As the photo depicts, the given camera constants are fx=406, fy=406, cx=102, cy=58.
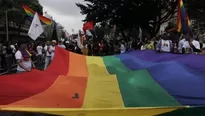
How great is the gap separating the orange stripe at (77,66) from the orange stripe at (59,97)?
4.93 feet

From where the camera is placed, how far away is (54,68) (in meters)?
10.4

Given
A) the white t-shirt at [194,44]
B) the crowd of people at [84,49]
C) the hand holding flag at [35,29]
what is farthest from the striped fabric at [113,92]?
the hand holding flag at [35,29]

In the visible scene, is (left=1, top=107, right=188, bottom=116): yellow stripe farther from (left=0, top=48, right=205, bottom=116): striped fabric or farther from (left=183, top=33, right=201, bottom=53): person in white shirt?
(left=183, top=33, right=201, bottom=53): person in white shirt

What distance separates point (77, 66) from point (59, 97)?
469 centimetres

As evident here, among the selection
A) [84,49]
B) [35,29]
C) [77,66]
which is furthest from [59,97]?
[84,49]

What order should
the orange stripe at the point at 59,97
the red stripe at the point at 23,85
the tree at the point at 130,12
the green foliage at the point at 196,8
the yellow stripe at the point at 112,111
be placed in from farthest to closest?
1. the green foliage at the point at 196,8
2. the tree at the point at 130,12
3. the red stripe at the point at 23,85
4. the orange stripe at the point at 59,97
5. the yellow stripe at the point at 112,111

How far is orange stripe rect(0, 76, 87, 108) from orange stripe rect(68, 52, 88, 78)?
150cm

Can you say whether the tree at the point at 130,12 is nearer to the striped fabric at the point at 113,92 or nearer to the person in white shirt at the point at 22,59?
the person in white shirt at the point at 22,59

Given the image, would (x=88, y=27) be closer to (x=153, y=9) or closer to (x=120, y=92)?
(x=153, y=9)

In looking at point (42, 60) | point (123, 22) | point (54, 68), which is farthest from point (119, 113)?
point (123, 22)

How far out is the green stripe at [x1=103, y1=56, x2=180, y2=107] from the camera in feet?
20.3

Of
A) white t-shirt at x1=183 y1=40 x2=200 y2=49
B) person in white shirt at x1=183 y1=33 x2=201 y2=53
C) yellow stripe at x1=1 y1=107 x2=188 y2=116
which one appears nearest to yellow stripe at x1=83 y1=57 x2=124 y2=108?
yellow stripe at x1=1 y1=107 x2=188 y2=116

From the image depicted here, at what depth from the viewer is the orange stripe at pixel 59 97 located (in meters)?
6.07

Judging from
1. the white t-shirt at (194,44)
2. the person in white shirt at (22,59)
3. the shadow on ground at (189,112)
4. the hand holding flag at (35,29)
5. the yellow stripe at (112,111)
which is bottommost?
the shadow on ground at (189,112)
